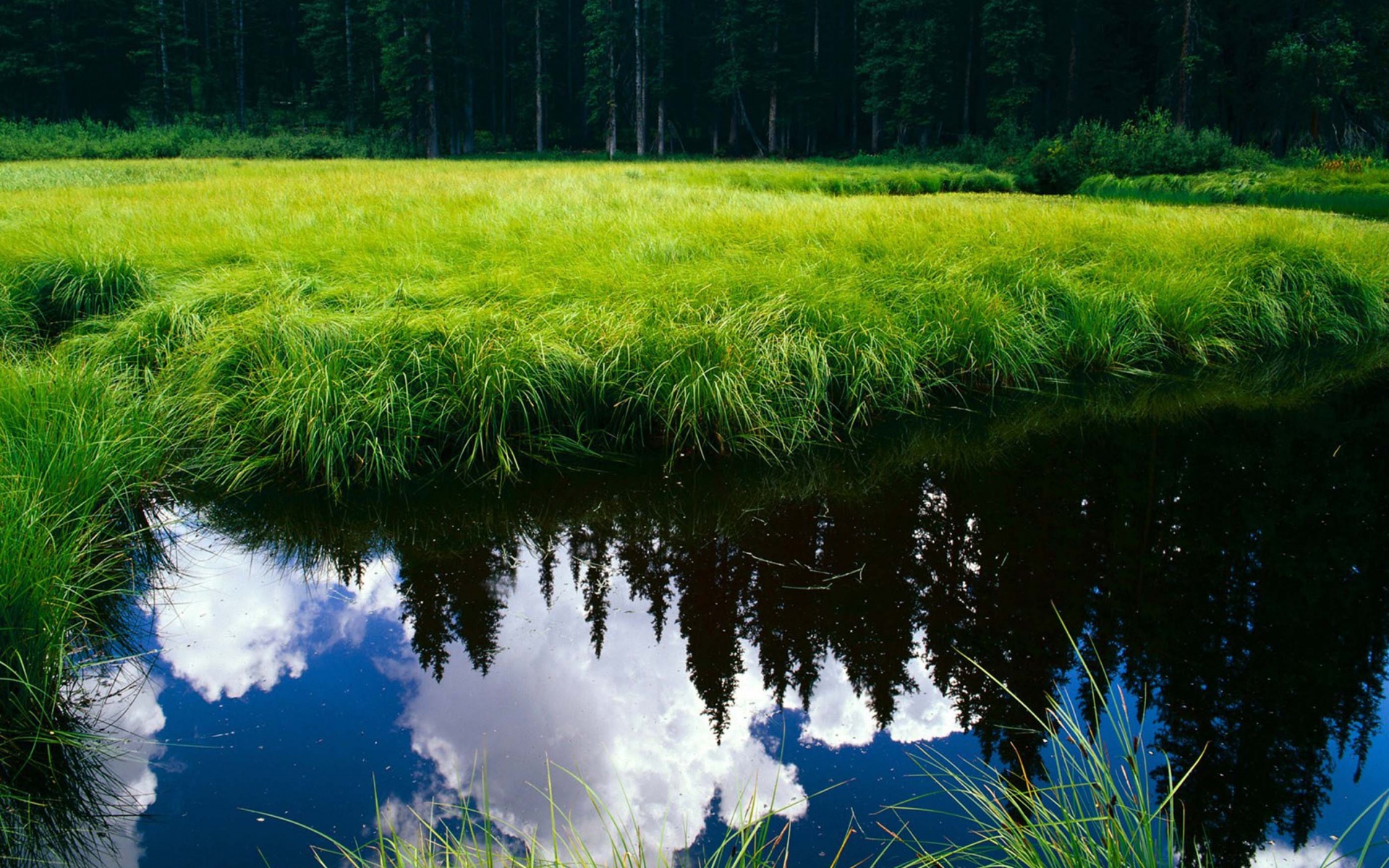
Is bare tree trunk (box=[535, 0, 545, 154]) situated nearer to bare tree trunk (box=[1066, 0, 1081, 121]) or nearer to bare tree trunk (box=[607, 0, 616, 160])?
bare tree trunk (box=[607, 0, 616, 160])

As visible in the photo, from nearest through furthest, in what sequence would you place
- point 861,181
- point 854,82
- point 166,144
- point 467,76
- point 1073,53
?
point 861,181, point 166,144, point 1073,53, point 854,82, point 467,76

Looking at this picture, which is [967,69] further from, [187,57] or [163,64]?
[187,57]

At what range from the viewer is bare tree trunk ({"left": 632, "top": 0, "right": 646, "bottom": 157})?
30.5m

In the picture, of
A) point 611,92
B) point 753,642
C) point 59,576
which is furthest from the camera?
point 611,92

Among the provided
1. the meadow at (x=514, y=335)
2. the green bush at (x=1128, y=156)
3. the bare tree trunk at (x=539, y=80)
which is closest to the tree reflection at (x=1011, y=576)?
the meadow at (x=514, y=335)

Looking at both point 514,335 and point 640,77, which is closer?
point 514,335

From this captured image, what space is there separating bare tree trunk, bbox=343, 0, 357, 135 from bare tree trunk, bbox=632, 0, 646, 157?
43.2 feet

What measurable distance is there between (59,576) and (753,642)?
7.22ft

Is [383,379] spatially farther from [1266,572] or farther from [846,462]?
[1266,572]

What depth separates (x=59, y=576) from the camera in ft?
8.28

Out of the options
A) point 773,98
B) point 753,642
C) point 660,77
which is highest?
point 660,77

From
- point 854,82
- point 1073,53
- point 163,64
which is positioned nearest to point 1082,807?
point 1073,53

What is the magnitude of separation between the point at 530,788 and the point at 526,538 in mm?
1609

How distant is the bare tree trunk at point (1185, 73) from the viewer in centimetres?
2322
